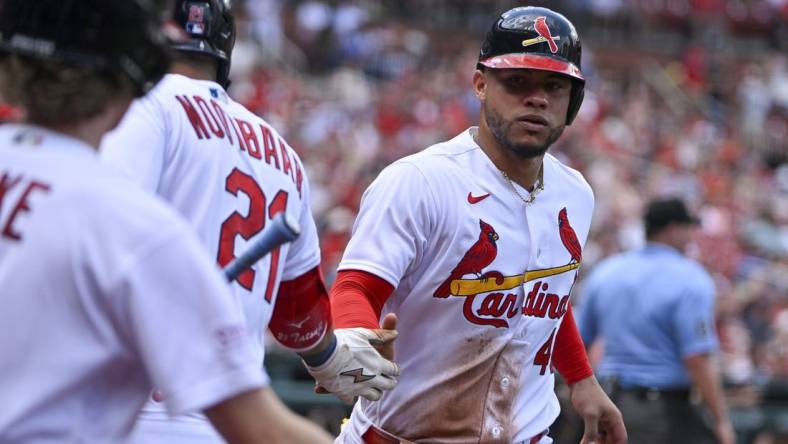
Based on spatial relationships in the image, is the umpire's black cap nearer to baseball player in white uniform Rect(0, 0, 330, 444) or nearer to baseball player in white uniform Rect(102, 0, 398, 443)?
baseball player in white uniform Rect(102, 0, 398, 443)

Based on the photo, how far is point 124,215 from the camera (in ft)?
7.22

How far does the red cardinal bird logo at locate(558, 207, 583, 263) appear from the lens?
4.58 metres

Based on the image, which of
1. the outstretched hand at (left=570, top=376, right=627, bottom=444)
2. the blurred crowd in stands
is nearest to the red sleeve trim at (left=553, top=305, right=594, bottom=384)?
the outstretched hand at (left=570, top=376, right=627, bottom=444)

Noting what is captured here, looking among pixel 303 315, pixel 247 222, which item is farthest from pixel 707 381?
pixel 247 222

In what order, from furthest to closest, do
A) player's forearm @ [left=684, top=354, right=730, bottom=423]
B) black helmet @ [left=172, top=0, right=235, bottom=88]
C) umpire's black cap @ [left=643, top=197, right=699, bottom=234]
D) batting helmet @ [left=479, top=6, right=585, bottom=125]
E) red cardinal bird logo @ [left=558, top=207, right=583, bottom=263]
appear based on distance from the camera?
umpire's black cap @ [left=643, top=197, right=699, bottom=234] → player's forearm @ [left=684, top=354, right=730, bottom=423] → red cardinal bird logo @ [left=558, top=207, right=583, bottom=263] → batting helmet @ [left=479, top=6, right=585, bottom=125] → black helmet @ [left=172, top=0, right=235, bottom=88]

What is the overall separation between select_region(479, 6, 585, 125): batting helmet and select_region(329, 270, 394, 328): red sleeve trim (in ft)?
2.99

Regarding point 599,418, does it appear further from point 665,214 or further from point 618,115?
point 618,115

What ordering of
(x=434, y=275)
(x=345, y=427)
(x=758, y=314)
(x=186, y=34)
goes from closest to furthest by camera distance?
(x=186, y=34)
(x=434, y=275)
(x=345, y=427)
(x=758, y=314)

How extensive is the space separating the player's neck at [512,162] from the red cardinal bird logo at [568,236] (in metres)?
0.16

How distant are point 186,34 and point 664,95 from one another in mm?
22994

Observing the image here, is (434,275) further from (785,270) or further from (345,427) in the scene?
(785,270)

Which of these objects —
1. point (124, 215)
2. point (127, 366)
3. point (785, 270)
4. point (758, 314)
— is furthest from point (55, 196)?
point (785, 270)

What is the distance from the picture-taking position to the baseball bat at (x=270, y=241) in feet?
9.45

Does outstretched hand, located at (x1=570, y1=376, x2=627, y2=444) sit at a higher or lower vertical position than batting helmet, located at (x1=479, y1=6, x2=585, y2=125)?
lower
